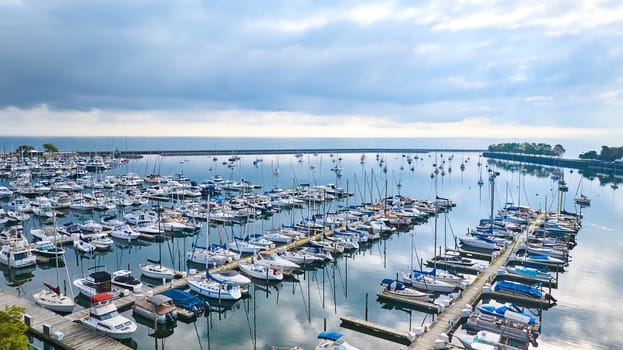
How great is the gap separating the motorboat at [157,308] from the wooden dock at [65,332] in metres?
4.26

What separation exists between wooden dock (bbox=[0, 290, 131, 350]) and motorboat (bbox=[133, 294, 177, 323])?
426 centimetres

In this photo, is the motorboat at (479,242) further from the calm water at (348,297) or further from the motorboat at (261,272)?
the motorboat at (261,272)

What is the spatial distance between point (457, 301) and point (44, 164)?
126817 millimetres

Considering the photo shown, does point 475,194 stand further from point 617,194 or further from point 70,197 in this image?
point 70,197

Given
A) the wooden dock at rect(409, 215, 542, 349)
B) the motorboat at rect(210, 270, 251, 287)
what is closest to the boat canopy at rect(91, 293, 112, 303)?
the motorboat at rect(210, 270, 251, 287)

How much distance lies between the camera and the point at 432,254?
49938 mm

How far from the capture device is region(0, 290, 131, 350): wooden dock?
23.7m

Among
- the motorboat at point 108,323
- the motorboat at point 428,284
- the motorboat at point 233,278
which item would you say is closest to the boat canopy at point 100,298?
the motorboat at point 108,323

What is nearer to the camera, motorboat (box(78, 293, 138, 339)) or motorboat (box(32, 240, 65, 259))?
motorboat (box(78, 293, 138, 339))

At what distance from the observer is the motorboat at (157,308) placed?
28917 mm

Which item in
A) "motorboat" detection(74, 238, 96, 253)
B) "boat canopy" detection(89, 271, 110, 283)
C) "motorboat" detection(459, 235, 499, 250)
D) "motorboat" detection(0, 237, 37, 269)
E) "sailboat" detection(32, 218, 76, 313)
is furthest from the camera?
"motorboat" detection(459, 235, 499, 250)

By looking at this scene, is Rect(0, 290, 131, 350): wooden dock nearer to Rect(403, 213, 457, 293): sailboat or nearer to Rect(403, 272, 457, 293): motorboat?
Rect(403, 272, 457, 293): motorboat

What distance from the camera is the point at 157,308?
95.1ft

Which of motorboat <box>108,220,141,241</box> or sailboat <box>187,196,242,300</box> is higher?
motorboat <box>108,220,141,241</box>
